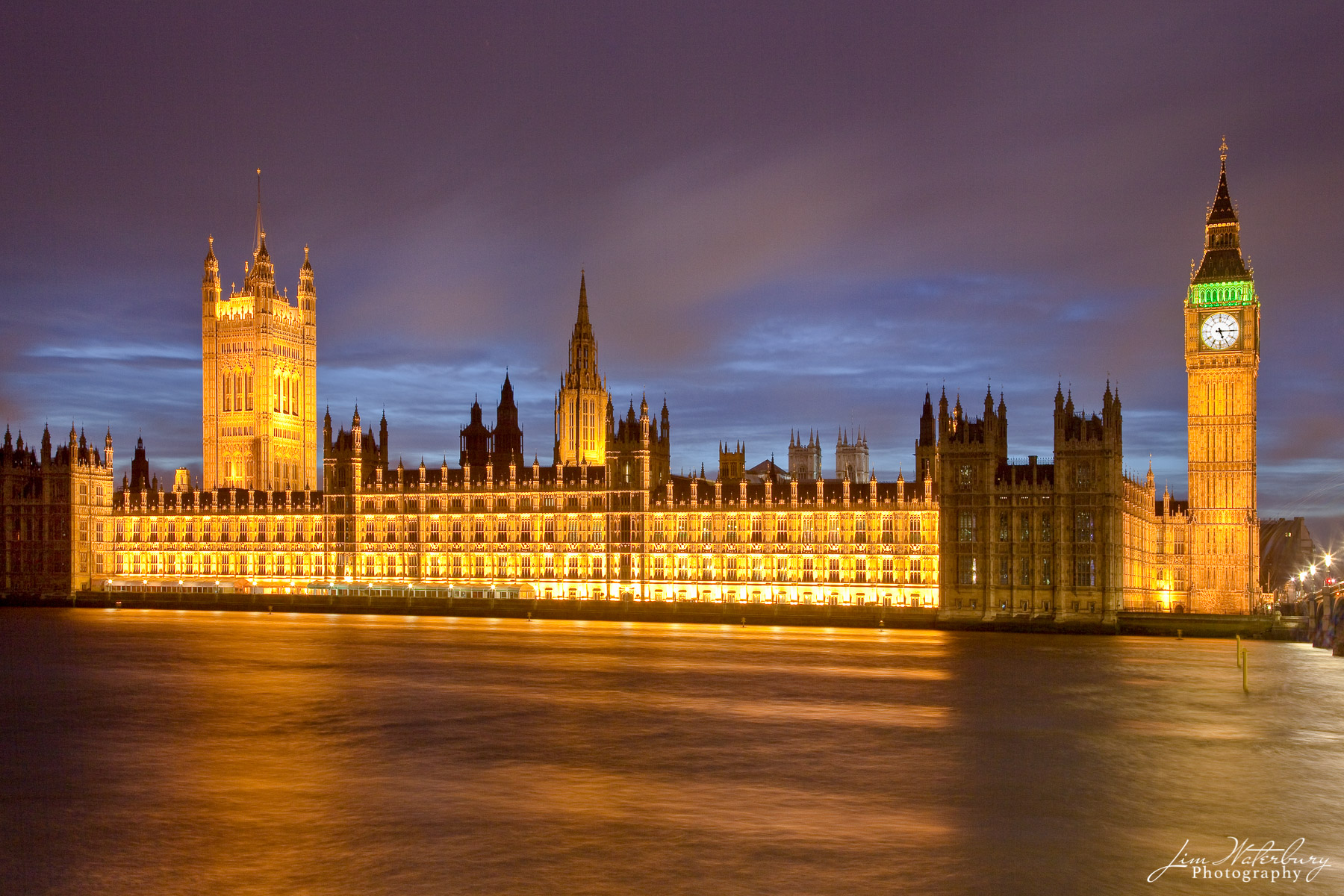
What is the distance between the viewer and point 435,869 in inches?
984

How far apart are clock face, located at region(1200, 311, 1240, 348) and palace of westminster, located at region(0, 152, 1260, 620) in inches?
5.7

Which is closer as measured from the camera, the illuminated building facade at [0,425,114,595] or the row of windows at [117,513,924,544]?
the row of windows at [117,513,924,544]

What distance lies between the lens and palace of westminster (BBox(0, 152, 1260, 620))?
10375cm

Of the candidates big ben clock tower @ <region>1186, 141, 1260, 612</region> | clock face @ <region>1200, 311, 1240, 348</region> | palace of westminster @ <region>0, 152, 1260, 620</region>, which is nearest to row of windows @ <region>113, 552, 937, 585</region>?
palace of westminster @ <region>0, 152, 1260, 620</region>

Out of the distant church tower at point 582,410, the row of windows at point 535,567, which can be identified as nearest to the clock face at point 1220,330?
the row of windows at point 535,567

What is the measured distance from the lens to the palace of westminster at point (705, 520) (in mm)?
103750

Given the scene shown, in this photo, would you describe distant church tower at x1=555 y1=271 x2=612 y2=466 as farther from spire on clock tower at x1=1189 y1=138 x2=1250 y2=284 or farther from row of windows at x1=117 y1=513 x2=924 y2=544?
spire on clock tower at x1=1189 y1=138 x2=1250 y2=284

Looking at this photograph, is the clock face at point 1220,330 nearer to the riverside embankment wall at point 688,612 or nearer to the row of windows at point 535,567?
the riverside embankment wall at point 688,612

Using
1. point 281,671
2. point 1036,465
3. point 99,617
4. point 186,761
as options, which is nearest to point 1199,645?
point 1036,465

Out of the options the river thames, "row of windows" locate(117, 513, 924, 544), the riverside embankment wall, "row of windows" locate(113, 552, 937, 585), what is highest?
"row of windows" locate(117, 513, 924, 544)

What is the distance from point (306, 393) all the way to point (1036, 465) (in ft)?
378

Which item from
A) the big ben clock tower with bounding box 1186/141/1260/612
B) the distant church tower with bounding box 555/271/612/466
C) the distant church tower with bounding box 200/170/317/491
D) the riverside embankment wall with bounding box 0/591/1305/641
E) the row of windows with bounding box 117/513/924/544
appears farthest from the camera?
the distant church tower with bounding box 200/170/317/491

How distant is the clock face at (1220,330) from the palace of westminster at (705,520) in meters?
0.14

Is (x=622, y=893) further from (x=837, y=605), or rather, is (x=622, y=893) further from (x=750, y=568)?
(x=750, y=568)
